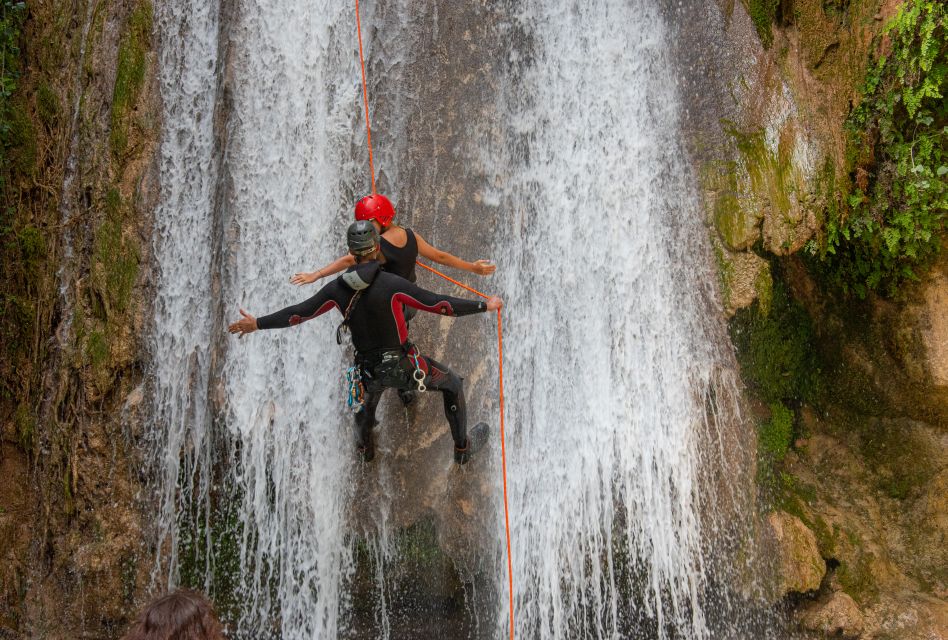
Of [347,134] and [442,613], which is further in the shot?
[347,134]

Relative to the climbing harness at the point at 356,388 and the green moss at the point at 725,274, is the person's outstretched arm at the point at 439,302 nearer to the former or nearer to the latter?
the climbing harness at the point at 356,388

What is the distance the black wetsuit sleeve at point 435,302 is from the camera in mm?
4242

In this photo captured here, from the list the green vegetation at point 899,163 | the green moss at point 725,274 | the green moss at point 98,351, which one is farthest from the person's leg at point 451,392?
the green vegetation at point 899,163

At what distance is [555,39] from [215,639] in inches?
217

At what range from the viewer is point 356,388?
15.8ft

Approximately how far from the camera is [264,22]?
6.20 m

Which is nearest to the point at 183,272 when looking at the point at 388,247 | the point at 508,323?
the point at 388,247

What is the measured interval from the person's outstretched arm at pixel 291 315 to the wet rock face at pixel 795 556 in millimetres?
3794

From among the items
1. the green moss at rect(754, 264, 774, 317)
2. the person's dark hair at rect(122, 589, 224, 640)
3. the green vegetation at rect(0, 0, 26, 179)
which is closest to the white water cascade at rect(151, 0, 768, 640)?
the green moss at rect(754, 264, 774, 317)

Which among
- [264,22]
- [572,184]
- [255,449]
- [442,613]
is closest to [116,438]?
[255,449]

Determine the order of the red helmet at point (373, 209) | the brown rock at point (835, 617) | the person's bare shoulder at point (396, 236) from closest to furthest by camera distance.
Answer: the red helmet at point (373, 209)
the person's bare shoulder at point (396, 236)
the brown rock at point (835, 617)

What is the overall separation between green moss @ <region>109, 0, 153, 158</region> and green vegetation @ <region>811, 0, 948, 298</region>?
5.60 meters

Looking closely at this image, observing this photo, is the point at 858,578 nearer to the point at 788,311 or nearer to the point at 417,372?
the point at 788,311

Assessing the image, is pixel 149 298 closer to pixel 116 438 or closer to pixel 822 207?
pixel 116 438
